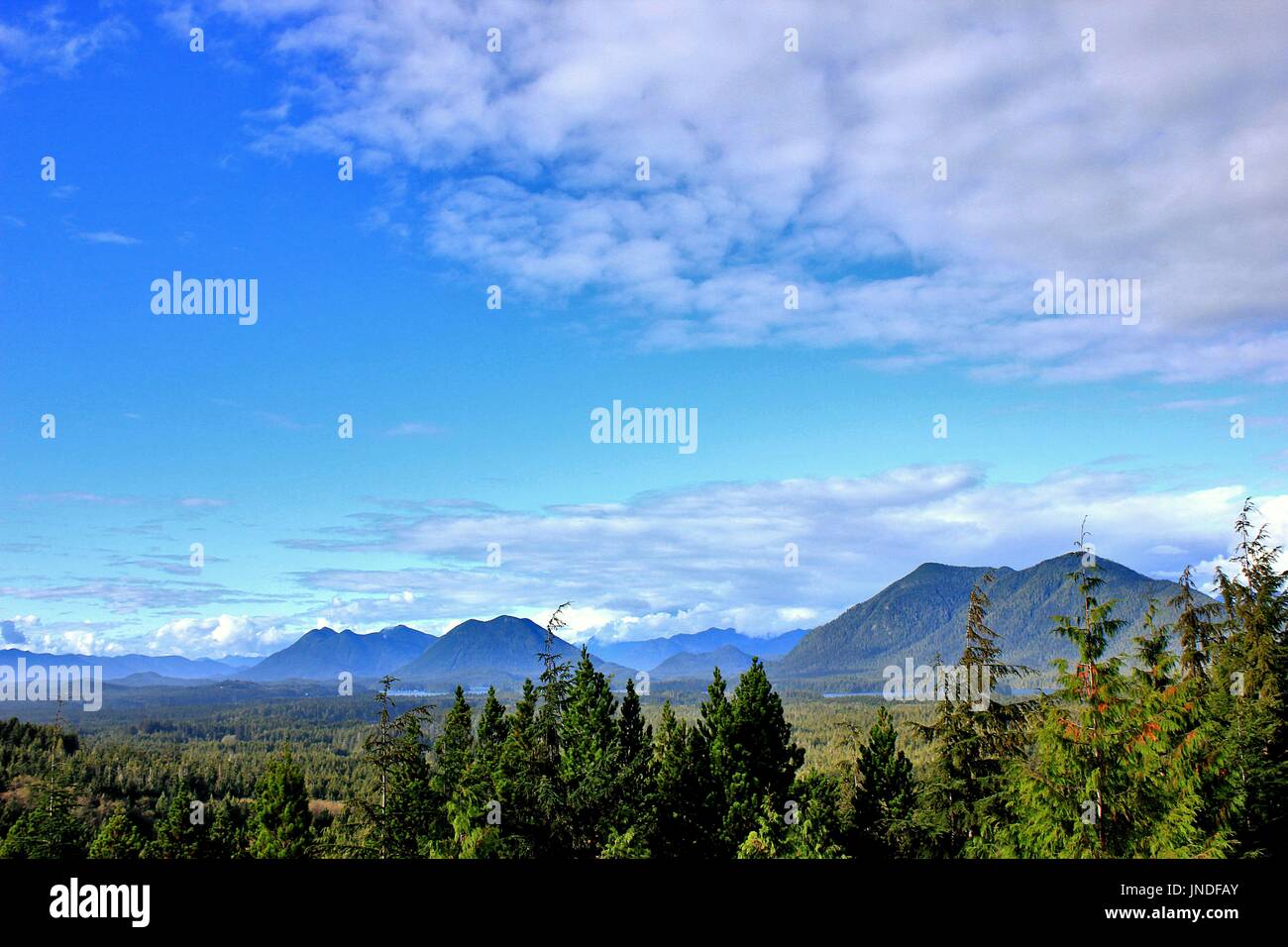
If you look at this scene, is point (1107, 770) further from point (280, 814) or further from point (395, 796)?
point (280, 814)

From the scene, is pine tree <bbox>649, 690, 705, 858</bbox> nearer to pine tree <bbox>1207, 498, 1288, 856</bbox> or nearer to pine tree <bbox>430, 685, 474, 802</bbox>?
pine tree <bbox>430, 685, 474, 802</bbox>

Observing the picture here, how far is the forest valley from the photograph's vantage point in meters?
23.9

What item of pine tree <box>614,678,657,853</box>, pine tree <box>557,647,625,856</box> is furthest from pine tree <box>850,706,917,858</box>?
pine tree <box>557,647,625,856</box>

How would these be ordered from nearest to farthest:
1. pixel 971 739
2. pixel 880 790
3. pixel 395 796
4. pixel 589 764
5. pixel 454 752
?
pixel 971 739, pixel 589 764, pixel 880 790, pixel 395 796, pixel 454 752

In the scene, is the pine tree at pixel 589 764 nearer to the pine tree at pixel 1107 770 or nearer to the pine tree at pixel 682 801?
the pine tree at pixel 682 801

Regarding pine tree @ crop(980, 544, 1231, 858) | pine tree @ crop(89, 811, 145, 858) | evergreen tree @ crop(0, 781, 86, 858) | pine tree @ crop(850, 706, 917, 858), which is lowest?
pine tree @ crop(89, 811, 145, 858)

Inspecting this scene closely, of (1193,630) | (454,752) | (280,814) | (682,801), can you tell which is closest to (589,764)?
(682,801)

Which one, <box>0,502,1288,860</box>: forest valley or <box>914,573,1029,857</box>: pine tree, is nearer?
<box>0,502,1288,860</box>: forest valley

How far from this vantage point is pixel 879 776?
166 feet

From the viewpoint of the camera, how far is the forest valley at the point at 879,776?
78.5 feet

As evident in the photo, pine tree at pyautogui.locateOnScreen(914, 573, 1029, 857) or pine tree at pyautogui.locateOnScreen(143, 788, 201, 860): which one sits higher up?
pine tree at pyautogui.locateOnScreen(914, 573, 1029, 857)

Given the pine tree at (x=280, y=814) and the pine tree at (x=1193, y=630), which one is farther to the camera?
the pine tree at (x=280, y=814)

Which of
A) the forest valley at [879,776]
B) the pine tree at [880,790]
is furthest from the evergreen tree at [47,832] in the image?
A: the pine tree at [880,790]
